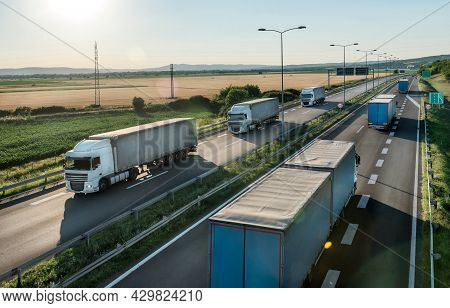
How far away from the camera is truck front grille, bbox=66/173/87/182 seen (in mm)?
Result: 22703

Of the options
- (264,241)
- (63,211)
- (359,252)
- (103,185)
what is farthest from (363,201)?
(63,211)

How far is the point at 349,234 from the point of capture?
663 inches

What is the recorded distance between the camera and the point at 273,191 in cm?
1311

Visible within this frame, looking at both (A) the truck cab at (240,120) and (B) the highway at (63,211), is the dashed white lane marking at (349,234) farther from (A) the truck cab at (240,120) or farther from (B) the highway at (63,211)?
(A) the truck cab at (240,120)

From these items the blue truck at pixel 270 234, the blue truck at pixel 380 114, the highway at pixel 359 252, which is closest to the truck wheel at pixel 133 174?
the highway at pixel 359 252

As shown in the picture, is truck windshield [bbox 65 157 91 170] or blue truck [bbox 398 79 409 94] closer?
truck windshield [bbox 65 157 91 170]

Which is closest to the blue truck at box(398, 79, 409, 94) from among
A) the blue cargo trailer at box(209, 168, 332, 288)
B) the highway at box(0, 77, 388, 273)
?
the highway at box(0, 77, 388, 273)

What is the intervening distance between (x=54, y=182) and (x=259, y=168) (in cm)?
1355

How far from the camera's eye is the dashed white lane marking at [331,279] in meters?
12.8

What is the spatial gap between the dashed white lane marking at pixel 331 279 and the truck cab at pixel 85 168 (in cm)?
1468

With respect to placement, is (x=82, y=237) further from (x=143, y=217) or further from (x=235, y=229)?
(x=235, y=229)

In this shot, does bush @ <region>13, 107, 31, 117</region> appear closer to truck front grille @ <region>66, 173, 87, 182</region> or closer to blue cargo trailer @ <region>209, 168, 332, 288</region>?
truck front grille @ <region>66, 173, 87, 182</region>

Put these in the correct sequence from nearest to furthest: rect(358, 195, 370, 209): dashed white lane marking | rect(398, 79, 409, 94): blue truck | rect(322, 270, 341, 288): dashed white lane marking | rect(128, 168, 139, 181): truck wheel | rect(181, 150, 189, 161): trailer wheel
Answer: rect(322, 270, 341, 288): dashed white lane marking
rect(358, 195, 370, 209): dashed white lane marking
rect(128, 168, 139, 181): truck wheel
rect(181, 150, 189, 161): trailer wheel
rect(398, 79, 409, 94): blue truck

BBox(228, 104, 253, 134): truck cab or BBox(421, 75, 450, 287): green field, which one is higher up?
BBox(228, 104, 253, 134): truck cab
